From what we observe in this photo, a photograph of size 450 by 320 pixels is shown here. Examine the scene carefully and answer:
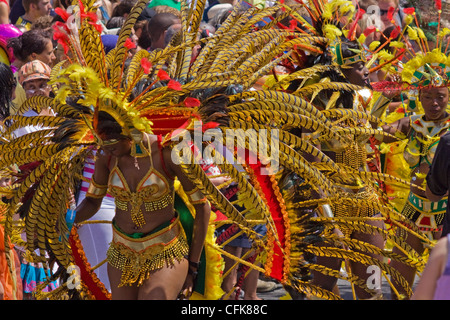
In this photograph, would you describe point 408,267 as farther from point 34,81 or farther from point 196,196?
point 34,81

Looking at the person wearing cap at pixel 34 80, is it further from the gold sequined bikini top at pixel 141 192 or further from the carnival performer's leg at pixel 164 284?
the carnival performer's leg at pixel 164 284

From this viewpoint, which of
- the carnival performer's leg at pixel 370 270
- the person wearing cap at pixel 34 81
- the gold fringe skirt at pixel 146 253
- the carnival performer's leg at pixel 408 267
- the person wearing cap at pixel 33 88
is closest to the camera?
the gold fringe skirt at pixel 146 253

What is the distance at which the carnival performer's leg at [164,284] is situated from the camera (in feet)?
A: 15.0

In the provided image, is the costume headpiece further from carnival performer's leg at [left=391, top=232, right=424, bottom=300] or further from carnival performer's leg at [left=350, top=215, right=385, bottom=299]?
carnival performer's leg at [left=350, top=215, right=385, bottom=299]

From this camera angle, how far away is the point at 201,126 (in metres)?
4.59

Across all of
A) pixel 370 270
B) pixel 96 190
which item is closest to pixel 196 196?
pixel 96 190

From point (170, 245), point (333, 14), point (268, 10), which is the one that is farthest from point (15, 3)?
point (170, 245)

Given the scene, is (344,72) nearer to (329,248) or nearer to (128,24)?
(329,248)

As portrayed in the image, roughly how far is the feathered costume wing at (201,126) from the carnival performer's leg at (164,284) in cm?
44

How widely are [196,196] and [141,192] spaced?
0.29 m

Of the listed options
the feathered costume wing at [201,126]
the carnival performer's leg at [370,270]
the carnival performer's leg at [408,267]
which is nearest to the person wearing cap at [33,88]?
the feathered costume wing at [201,126]

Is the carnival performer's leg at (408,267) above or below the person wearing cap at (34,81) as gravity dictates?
below

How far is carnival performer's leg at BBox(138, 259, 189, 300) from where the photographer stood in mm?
4574

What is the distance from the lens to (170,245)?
4.70m
